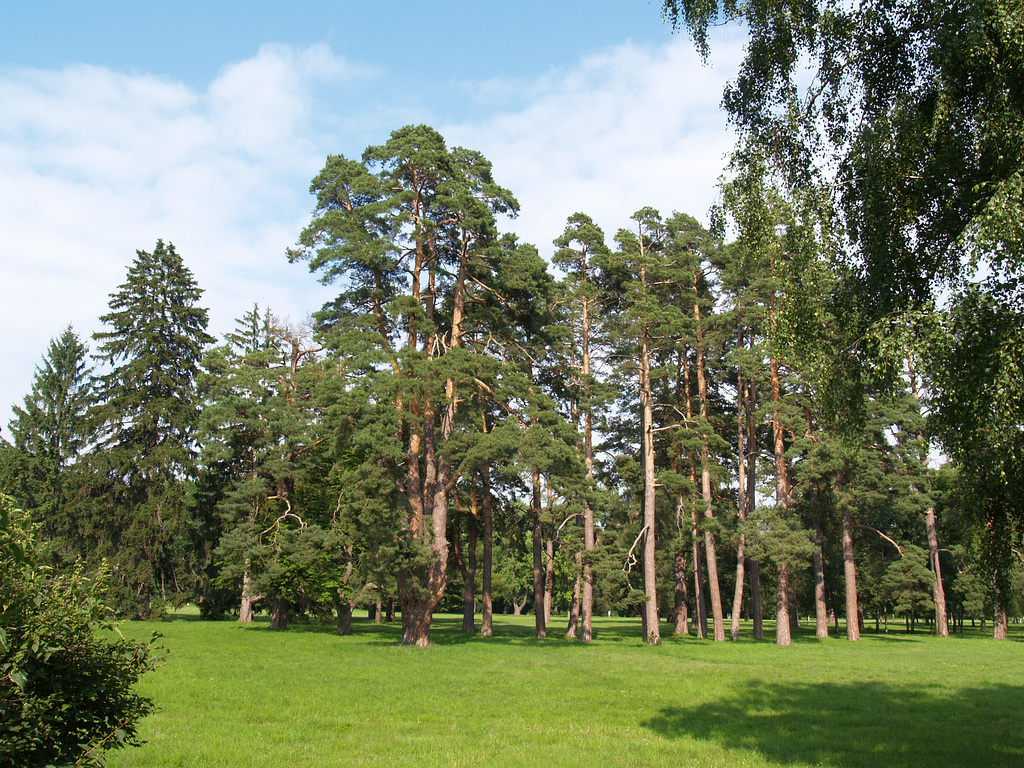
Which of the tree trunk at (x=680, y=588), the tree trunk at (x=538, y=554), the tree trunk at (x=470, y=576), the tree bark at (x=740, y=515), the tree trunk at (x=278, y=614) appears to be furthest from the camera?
the tree trunk at (x=470, y=576)

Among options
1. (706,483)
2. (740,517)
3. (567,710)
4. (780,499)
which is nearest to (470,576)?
(706,483)

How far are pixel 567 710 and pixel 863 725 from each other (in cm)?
509

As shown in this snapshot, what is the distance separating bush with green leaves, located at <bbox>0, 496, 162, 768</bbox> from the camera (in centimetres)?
471

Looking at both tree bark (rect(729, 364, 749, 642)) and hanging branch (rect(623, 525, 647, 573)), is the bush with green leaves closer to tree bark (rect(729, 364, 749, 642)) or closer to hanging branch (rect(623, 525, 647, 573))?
hanging branch (rect(623, 525, 647, 573))

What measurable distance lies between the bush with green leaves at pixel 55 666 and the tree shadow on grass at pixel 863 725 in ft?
26.5

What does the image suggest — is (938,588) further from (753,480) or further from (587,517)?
(587,517)

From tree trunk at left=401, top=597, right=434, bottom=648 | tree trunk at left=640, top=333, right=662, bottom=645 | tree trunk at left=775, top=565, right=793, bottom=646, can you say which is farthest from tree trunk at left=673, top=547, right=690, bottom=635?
tree trunk at left=401, top=597, right=434, bottom=648

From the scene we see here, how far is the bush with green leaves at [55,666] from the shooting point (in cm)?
471

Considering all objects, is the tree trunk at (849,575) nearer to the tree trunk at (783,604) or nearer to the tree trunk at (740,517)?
the tree trunk at (740,517)

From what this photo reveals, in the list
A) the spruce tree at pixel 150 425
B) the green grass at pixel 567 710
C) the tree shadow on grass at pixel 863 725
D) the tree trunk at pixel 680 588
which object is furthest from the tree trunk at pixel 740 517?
the spruce tree at pixel 150 425

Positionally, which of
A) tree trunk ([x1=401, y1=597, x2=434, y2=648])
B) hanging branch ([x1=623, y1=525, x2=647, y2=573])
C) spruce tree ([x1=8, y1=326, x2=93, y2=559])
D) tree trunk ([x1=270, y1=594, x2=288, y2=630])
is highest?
spruce tree ([x1=8, y1=326, x2=93, y2=559])

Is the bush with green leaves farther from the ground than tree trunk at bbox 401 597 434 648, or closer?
farther from the ground

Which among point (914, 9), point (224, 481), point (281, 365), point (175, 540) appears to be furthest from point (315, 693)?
point (224, 481)

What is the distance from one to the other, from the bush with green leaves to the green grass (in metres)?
2.40
